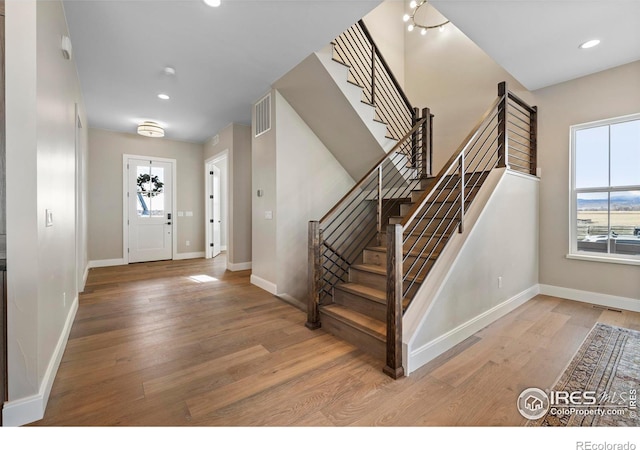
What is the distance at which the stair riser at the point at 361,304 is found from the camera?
2.45 m

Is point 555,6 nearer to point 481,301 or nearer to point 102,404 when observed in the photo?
point 481,301

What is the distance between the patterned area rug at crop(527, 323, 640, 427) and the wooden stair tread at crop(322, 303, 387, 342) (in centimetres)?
101

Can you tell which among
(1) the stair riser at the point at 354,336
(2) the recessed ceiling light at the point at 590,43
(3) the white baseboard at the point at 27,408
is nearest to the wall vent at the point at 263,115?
(1) the stair riser at the point at 354,336

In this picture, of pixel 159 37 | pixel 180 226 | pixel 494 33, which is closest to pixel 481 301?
pixel 494 33

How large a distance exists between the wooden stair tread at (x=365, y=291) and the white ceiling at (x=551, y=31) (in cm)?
262

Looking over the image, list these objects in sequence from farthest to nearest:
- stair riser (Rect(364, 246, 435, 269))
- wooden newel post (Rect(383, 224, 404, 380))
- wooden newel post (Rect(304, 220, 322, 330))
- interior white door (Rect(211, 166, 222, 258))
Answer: interior white door (Rect(211, 166, 222, 258))
stair riser (Rect(364, 246, 435, 269))
wooden newel post (Rect(304, 220, 322, 330))
wooden newel post (Rect(383, 224, 404, 380))

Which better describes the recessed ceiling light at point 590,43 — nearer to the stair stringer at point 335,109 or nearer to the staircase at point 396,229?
the staircase at point 396,229

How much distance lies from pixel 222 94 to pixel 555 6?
3912 millimetres

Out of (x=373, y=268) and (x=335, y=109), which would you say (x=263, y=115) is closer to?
(x=335, y=109)

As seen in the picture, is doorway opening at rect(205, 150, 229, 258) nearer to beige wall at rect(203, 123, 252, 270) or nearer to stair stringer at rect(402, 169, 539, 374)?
beige wall at rect(203, 123, 252, 270)

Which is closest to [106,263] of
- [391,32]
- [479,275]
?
[479,275]

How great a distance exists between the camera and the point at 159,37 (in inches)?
111

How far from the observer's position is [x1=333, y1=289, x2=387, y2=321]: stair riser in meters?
2.45

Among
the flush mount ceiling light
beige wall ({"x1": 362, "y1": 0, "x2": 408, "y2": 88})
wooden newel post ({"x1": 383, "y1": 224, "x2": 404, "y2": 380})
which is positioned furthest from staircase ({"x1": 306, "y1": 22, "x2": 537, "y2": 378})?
the flush mount ceiling light
